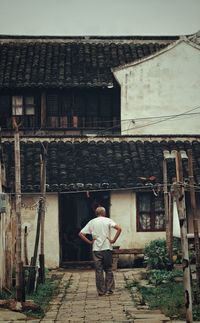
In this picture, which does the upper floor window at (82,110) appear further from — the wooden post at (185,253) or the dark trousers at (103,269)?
the wooden post at (185,253)

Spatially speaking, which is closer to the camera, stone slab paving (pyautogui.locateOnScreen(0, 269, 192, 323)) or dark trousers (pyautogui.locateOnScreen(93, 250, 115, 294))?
stone slab paving (pyautogui.locateOnScreen(0, 269, 192, 323))

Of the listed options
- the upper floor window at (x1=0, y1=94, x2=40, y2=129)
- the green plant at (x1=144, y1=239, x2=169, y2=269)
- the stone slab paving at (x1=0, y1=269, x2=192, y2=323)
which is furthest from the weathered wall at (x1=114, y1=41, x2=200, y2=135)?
the stone slab paving at (x1=0, y1=269, x2=192, y2=323)

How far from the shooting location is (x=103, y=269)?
15062 mm

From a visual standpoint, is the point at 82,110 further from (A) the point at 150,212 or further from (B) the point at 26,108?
(A) the point at 150,212

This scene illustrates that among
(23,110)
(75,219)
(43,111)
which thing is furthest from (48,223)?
(23,110)

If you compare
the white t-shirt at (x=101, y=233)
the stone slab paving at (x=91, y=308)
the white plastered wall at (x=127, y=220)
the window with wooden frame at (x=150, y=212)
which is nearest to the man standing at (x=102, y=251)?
the white t-shirt at (x=101, y=233)

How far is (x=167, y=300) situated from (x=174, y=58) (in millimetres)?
14836

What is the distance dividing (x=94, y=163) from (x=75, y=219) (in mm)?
2039

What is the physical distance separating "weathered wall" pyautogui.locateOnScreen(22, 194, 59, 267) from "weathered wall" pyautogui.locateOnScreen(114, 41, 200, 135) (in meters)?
5.50

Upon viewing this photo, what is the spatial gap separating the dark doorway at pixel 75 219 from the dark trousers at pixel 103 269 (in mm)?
7765

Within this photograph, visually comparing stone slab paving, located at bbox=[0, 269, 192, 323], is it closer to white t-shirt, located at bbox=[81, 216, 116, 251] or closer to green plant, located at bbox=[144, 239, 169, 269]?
white t-shirt, located at bbox=[81, 216, 116, 251]

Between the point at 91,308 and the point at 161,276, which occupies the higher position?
the point at 161,276

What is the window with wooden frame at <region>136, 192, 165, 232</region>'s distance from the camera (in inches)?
890

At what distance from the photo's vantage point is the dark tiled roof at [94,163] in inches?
869
